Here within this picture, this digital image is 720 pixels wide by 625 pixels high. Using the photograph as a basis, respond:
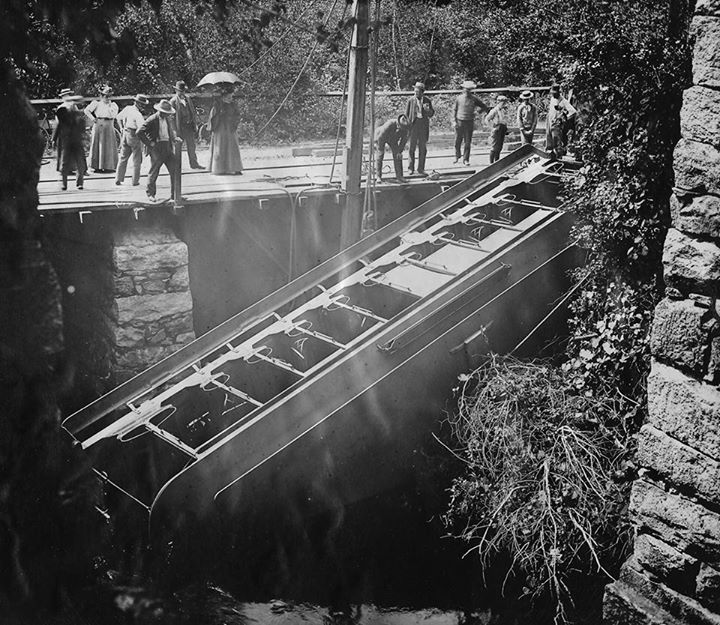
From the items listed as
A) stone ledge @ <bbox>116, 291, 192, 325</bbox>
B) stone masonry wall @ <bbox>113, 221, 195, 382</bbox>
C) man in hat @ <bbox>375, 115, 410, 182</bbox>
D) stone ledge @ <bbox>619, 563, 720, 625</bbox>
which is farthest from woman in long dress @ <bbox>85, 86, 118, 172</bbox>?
stone ledge @ <bbox>619, 563, 720, 625</bbox>

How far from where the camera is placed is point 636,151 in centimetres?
785

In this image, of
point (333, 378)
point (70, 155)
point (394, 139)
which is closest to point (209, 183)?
point (70, 155)

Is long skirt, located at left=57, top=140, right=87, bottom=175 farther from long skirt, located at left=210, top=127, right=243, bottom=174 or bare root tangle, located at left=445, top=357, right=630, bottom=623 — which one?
bare root tangle, located at left=445, top=357, right=630, bottom=623

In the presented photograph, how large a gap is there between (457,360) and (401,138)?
20.4 feet

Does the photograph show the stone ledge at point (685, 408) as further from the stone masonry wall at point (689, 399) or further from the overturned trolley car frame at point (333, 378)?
the overturned trolley car frame at point (333, 378)

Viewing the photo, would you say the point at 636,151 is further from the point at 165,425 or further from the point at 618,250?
the point at 165,425

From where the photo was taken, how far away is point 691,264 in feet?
14.9

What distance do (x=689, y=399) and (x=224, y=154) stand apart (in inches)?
443

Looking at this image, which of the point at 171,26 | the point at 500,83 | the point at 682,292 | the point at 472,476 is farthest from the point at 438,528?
the point at 500,83

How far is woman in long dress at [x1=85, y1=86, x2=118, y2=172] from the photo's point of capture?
13.9 meters

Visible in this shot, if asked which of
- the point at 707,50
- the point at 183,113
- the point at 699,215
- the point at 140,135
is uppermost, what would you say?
the point at 707,50

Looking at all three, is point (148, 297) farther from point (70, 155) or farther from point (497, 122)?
point (497, 122)

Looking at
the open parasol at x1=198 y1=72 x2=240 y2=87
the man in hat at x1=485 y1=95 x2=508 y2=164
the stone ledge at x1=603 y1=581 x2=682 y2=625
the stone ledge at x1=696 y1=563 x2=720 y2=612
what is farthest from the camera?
the man in hat at x1=485 y1=95 x2=508 y2=164

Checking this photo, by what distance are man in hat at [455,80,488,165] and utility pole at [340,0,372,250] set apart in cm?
368
